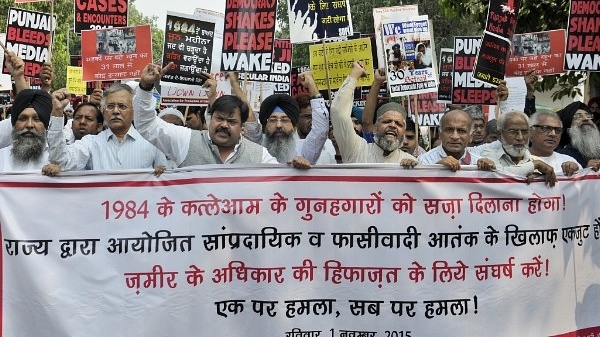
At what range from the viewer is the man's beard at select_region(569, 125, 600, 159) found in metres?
8.04

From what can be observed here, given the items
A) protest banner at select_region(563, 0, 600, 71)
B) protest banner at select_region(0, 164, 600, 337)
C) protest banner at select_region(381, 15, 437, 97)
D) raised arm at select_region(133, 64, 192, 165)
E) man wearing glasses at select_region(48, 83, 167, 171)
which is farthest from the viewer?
protest banner at select_region(381, 15, 437, 97)

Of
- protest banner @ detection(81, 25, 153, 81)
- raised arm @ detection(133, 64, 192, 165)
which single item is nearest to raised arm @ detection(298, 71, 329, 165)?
raised arm @ detection(133, 64, 192, 165)

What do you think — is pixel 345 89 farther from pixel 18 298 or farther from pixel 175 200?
pixel 18 298

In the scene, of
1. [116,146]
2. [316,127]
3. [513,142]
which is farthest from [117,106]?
[513,142]

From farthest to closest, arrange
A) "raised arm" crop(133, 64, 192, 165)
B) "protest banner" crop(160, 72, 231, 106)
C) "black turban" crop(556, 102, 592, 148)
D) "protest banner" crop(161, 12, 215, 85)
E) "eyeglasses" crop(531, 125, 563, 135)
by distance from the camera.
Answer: "protest banner" crop(160, 72, 231, 106)
"protest banner" crop(161, 12, 215, 85)
"black turban" crop(556, 102, 592, 148)
"eyeglasses" crop(531, 125, 563, 135)
"raised arm" crop(133, 64, 192, 165)

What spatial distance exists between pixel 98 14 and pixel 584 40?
4.96 metres

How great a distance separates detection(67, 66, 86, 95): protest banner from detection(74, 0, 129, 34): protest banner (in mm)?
3944

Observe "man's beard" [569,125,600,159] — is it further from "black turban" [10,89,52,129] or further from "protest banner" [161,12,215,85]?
"black turban" [10,89,52,129]

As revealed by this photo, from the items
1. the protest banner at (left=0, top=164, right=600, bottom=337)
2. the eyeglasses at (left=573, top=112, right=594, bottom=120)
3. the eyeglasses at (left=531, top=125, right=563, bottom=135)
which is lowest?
the protest banner at (left=0, top=164, right=600, bottom=337)

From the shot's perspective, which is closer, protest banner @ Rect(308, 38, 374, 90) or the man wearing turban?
the man wearing turban

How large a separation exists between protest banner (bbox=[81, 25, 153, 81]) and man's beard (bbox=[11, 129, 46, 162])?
3900mm

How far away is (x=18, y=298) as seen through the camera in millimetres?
5402

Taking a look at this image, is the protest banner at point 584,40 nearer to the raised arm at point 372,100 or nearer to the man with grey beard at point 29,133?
the raised arm at point 372,100

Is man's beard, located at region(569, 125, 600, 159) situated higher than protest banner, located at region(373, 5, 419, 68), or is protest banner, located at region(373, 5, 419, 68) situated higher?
protest banner, located at region(373, 5, 419, 68)
